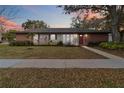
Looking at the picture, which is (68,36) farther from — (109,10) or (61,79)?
(61,79)

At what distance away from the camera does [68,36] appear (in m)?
37.9

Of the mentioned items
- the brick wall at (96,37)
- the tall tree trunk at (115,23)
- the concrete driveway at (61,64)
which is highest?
the tall tree trunk at (115,23)

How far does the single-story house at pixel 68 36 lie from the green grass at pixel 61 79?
2831 centimetres

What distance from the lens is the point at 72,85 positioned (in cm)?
733

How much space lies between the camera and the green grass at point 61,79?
7.45 m

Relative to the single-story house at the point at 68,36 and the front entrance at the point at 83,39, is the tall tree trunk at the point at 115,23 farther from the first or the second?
the front entrance at the point at 83,39

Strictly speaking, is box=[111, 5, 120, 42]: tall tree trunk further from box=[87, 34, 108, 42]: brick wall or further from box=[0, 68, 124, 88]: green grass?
box=[0, 68, 124, 88]: green grass

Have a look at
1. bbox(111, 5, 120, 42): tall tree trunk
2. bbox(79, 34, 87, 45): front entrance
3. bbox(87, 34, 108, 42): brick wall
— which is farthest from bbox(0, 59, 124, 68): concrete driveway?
bbox(79, 34, 87, 45): front entrance

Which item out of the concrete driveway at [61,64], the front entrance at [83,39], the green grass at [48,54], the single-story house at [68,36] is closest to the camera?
the concrete driveway at [61,64]

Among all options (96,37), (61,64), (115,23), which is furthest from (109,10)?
(61,64)

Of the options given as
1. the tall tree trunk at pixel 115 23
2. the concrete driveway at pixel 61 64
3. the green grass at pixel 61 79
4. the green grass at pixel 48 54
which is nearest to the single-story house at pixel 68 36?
the tall tree trunk at pixel 115 23

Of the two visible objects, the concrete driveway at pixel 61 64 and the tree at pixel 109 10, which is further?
the tree at pixel 109 10
